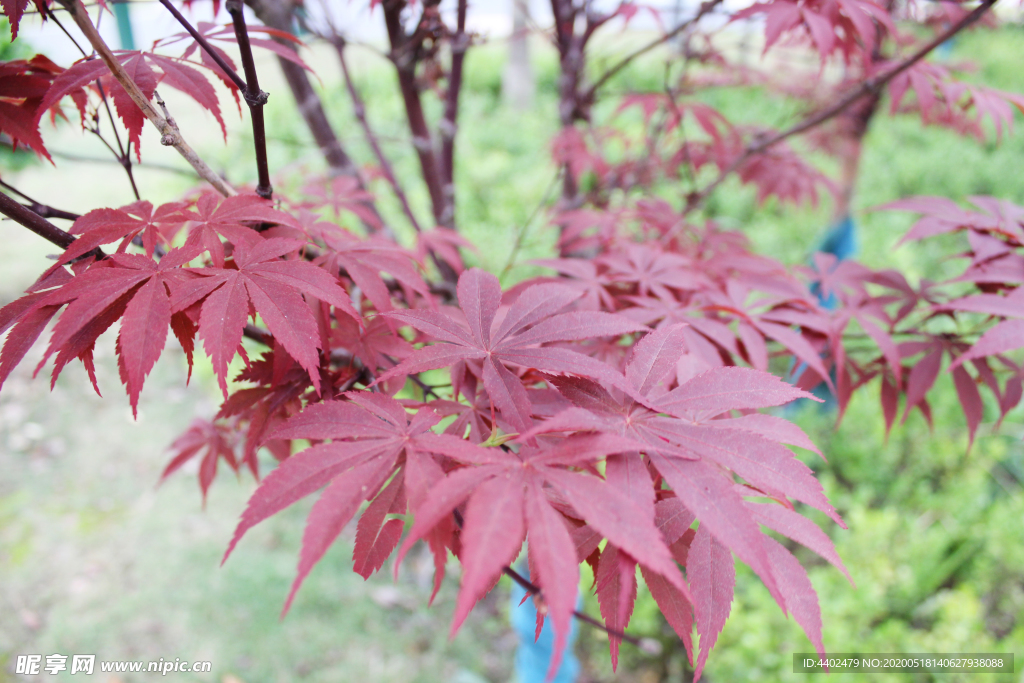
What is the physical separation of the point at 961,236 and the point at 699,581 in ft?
17.6

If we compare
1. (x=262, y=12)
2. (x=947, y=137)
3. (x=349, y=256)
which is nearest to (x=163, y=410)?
(x=262, y=12)

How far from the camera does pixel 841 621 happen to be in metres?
1.80

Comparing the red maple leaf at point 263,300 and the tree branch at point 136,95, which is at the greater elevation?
the tree branch at point 136,95

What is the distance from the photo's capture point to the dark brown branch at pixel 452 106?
3.97 feet

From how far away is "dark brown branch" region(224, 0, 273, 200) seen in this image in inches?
21.6

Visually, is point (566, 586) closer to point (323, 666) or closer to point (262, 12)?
point (262, 12)

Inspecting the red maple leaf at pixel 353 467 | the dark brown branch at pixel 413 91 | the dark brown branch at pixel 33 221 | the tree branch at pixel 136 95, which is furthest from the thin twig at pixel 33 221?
the dark brown branch at pixel 413 91

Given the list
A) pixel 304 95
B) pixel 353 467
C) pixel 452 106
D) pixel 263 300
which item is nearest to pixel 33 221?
pixel 263 300

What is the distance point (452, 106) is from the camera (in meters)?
1.45

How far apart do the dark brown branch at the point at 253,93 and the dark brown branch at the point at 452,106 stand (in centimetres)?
70

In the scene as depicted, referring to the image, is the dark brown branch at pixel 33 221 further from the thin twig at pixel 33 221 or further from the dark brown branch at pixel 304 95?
the dark brown branch at pixel 304 95

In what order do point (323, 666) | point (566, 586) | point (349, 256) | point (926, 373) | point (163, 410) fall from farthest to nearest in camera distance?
point (163, 410) < point (323, 666) < point (926, 373) < point (349, 256) < point (566, 586)

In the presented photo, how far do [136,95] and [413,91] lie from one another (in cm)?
89

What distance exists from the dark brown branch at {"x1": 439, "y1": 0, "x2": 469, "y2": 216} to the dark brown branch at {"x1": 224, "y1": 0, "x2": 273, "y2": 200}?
704 mm
